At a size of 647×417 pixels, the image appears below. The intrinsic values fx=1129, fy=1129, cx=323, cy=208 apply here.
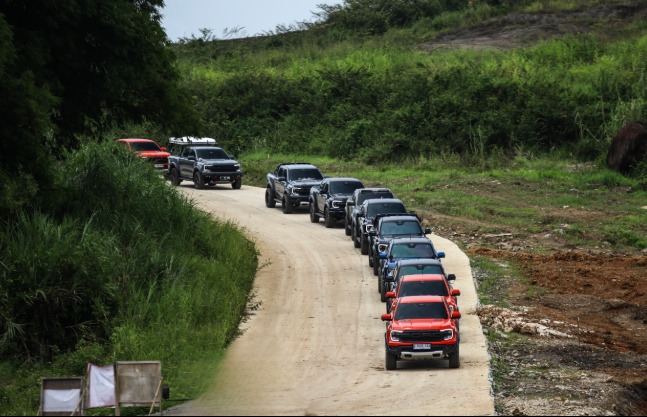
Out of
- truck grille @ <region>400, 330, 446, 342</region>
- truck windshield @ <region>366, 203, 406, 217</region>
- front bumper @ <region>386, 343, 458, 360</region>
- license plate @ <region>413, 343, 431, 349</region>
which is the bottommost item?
front bumper @ <region>386, 343, 458, 360</region>

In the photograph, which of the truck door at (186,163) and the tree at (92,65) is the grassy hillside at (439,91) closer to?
the truck door at (186,163)

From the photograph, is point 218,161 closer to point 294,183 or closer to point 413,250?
point 294,183

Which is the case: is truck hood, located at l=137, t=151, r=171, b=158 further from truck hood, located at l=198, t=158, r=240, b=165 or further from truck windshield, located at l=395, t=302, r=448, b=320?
truck windshield, located at l=395, t=302, r=448, b=320

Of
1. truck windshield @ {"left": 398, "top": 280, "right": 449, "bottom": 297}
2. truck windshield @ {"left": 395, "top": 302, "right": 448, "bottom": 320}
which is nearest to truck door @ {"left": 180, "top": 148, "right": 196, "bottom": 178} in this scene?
truck windshield @ {"left": 398, "top": 280, "right": 449, "bottom": 297}

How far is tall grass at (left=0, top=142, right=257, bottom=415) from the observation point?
24.1 meters

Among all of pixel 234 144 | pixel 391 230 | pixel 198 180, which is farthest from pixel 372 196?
pixel 234 144

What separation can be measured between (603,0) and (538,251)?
4400cm

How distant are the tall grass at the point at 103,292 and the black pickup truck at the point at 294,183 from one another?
41.6 ft

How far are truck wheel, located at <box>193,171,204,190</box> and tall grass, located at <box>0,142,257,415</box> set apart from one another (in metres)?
18.4

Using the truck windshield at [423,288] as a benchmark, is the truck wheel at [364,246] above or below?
below

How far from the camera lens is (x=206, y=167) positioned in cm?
5150

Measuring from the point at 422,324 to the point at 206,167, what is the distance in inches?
1170

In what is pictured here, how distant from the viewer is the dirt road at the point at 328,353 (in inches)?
776

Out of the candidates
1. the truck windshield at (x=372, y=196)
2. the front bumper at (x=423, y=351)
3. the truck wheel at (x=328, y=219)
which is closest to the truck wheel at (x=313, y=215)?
the truck wheel at (x=328, y=219)
